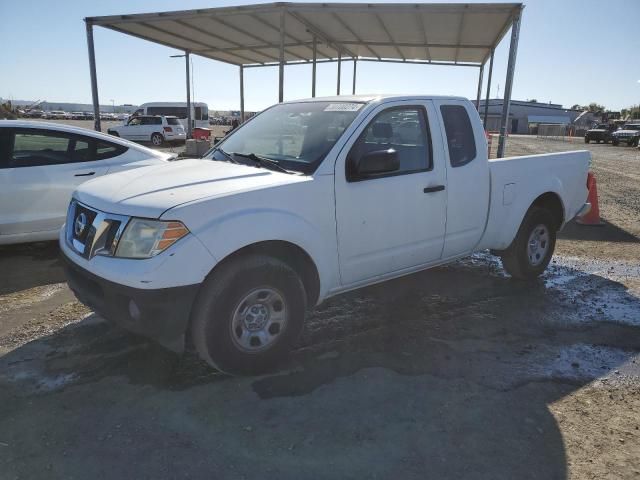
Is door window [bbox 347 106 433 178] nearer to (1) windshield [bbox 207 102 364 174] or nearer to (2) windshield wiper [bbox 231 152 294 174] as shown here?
(1) windshield [bbox 207 102 364 174]

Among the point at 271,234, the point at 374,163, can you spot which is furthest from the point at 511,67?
the point at 271,234

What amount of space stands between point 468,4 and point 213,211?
8.07 m

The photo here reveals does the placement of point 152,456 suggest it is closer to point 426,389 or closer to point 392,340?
point 426,389


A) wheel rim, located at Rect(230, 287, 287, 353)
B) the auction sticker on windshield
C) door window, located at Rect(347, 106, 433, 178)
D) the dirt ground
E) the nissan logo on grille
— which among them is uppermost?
the auction sticker on windshield

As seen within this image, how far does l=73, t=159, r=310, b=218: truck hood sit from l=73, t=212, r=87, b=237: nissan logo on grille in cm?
10

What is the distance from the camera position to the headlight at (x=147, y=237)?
9.04 feet

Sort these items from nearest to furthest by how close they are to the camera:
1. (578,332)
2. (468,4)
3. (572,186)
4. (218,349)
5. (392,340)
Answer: (218,349) → (392,340) → (578,332) → (572,186) → (468,4)

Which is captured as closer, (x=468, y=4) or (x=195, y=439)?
(x=195, y=439)

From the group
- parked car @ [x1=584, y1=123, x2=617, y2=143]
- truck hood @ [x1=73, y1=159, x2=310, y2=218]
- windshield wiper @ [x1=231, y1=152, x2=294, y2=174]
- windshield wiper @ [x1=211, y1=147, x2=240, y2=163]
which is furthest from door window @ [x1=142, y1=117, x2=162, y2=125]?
parked car @ [x1=584, y1=123, x2=617, y2=143]

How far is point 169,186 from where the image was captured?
314 centimetres

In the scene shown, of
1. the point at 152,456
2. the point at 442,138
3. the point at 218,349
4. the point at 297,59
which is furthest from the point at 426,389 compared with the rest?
the point at 297,59

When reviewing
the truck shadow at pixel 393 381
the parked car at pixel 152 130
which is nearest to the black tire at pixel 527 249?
the truck shadow at pixel 393 381

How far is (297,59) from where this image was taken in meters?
17.1

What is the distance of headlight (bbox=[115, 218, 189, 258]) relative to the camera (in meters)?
2.75
